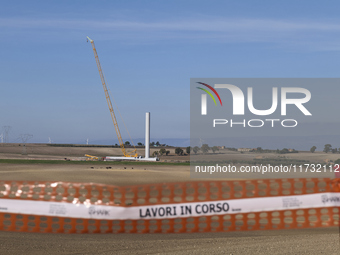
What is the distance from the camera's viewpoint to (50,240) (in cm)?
1211

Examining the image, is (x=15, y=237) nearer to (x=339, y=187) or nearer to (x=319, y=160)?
(x=339, y=187)

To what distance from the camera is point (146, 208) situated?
30.3ft

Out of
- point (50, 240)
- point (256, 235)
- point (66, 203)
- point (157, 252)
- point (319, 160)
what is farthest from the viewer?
point (319, 160)

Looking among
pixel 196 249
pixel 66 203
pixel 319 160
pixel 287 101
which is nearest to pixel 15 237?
pixel 66 203

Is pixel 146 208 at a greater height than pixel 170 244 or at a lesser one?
greater

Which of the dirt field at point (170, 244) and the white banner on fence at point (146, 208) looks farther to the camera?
the dirt field at point (170, 244)

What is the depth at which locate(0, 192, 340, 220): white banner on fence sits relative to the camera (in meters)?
9.22

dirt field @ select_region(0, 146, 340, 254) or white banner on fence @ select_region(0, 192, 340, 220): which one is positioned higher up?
white banner on fence @ select_region(0, 192, 340, 220)

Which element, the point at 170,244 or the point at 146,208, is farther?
the point at 170,244

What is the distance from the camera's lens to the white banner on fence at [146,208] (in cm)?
922

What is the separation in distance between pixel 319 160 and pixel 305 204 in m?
56.1

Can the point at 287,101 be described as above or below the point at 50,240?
above

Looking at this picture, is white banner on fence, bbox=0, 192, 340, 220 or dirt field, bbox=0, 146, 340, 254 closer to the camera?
white banner on fence, bbox=0, 192, 340, 220

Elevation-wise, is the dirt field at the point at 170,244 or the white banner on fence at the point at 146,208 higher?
the white banner on fence at the point at 146,208
